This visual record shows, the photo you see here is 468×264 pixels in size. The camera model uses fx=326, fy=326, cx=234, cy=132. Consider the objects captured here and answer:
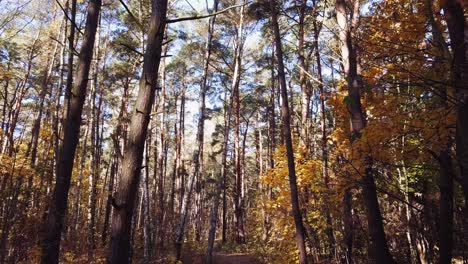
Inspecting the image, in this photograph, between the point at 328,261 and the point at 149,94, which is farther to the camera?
the point at 328,261

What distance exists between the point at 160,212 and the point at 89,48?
1250cm

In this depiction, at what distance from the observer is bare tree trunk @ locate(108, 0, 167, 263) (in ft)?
8.59

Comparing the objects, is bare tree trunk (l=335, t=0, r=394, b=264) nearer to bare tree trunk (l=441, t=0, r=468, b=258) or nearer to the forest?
the forest

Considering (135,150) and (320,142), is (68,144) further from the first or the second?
(320,142)

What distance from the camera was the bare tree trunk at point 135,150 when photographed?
2.62 m

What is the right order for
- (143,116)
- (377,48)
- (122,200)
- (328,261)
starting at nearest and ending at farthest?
(122,200), (143,116), (377,48), (328,261)

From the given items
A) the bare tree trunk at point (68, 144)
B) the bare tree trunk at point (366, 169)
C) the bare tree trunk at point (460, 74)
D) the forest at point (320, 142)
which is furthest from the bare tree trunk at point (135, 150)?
the bare tree trunk at point (366, 169)

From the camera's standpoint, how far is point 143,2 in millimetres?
13242

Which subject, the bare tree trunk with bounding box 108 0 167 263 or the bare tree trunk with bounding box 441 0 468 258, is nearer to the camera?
the bare tree trunk with bounding box 108 0 167 263

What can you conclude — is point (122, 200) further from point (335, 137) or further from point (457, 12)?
point (335, 137)

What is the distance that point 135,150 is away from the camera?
2795mm

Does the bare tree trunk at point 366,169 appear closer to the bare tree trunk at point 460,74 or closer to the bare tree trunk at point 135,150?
the bare tree trunk at point 460,74

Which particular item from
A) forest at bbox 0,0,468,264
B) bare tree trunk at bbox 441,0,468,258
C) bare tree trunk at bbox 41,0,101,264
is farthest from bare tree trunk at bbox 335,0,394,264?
bare tree trunk at bbox 41,0,101,264

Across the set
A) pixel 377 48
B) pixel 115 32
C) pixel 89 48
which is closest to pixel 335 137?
pixel 377 48
